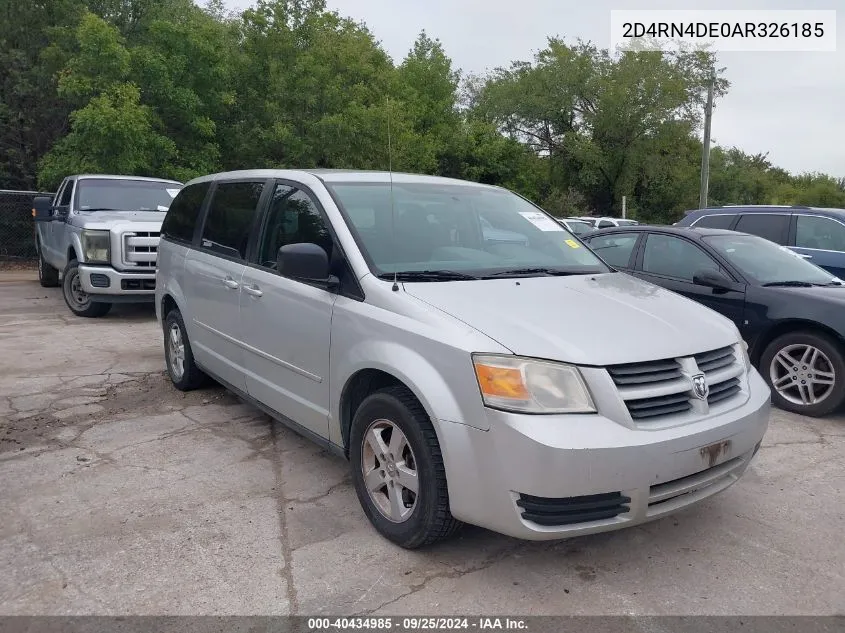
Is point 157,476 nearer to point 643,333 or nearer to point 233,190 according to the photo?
point 233,190

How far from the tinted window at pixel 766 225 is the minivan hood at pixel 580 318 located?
6.51 metres

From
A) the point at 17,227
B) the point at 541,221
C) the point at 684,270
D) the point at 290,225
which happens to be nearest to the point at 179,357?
the point at 290,225

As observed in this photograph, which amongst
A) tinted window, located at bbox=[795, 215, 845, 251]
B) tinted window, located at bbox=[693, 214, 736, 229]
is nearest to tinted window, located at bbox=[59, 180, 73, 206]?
tinted window, located at bbox=[693, 214, 736, 229]

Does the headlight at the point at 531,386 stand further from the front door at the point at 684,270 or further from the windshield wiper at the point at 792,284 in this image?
the windshield wiper at the point at 792,284

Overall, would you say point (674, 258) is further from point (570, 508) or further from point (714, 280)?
point (570, 508)

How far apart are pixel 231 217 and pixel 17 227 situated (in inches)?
520

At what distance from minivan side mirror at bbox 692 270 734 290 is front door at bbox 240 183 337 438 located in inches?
149

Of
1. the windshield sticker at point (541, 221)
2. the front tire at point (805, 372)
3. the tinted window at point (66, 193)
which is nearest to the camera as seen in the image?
the windshield sticker at point (541, 221)

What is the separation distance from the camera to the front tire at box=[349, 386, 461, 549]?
305 centimetres

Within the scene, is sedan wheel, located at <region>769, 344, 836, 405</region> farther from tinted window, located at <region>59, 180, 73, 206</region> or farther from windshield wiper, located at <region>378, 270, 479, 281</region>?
tinted window, located at <region>59, 180, 73, 206</region>

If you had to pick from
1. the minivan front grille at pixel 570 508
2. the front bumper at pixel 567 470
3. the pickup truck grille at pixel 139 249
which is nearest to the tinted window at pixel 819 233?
the front bumper at pixel 567 470

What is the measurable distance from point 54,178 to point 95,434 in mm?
12132

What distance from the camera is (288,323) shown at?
13.2ft

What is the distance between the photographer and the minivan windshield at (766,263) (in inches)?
241
